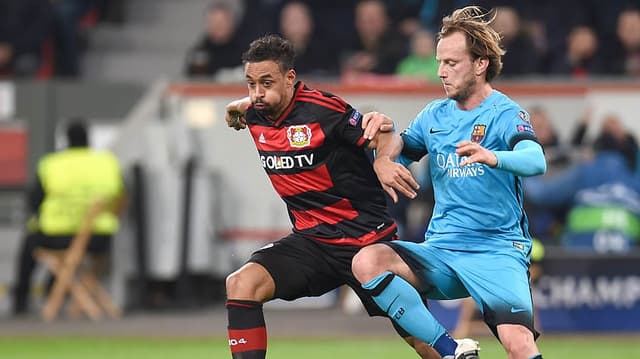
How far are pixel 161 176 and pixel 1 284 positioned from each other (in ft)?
7.07

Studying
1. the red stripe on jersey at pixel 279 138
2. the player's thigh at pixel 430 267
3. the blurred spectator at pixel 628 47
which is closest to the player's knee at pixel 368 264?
the player's thigh at pixel 430 267

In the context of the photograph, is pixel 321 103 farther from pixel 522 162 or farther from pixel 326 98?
pixel 522 162

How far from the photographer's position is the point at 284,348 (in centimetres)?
1211

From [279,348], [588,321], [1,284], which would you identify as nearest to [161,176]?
[1,284]

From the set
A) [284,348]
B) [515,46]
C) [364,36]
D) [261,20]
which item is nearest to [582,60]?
[515,46]

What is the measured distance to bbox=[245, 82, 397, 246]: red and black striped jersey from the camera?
7.91m

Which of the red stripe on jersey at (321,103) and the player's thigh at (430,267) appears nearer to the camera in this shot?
the player's thigh at (430,267)

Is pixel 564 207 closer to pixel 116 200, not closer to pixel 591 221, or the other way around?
pixel 591 221

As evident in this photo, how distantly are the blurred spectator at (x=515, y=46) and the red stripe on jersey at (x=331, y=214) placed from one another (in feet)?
27.3

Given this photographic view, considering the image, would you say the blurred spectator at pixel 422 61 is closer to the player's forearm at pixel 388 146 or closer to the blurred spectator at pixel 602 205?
the blurred spectator at pixel 602 205

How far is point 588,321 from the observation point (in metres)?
13.3

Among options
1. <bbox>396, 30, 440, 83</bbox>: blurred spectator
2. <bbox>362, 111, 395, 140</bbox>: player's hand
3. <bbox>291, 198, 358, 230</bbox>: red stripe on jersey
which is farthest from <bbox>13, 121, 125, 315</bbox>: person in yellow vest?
<bbox>362, 111, 395, 140</bbox>: player's hand

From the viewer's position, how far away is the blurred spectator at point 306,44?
637 inches

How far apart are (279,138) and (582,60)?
30.3 ft
